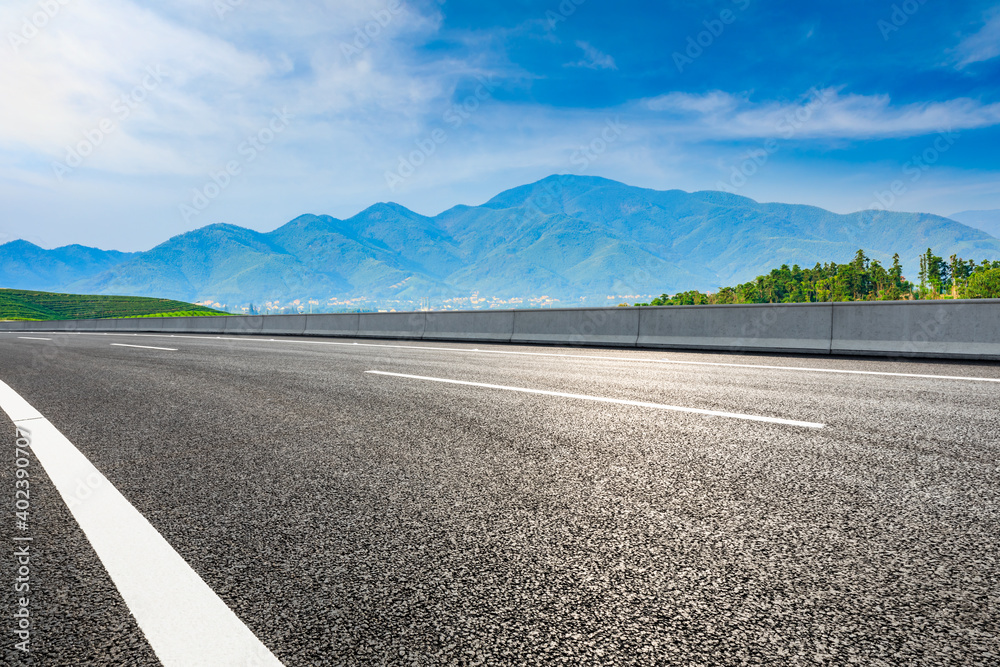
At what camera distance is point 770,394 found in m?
6.19

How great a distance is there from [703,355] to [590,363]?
2.79 m

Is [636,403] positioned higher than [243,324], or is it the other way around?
[243,324]

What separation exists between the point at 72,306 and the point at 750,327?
206469mm

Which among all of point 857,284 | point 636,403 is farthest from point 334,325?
point 857,284

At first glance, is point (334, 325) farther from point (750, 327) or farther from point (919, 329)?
point (919, 329)

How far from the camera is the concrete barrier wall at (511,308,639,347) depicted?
14.0 m

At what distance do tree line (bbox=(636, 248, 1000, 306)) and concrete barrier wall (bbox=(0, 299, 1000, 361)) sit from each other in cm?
Result: 15290

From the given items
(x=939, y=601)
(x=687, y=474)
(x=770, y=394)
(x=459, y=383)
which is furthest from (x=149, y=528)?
Answer: (x=770, y=394)

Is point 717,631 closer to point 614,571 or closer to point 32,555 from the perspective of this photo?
point 614,571

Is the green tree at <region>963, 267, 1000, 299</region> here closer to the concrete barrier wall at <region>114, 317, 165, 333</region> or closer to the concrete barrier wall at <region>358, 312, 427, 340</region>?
the concrete barrier wall at <region>358, 312, 427, 340</region>

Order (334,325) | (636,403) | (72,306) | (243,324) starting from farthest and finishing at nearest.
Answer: (72,306) → (243,324) → (334,325) → (636,403)

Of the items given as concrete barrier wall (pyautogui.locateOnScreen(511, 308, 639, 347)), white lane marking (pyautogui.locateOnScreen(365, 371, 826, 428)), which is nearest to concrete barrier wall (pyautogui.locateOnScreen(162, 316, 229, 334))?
concrete barrier wall (pyautogui.locateOnScreen(511, 308, 639, 347))
